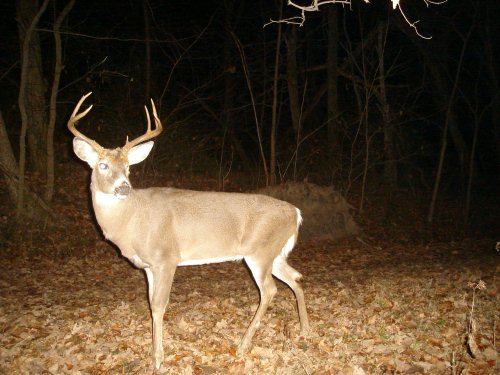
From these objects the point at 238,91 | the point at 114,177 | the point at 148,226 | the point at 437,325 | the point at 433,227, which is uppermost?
the point at 238,91

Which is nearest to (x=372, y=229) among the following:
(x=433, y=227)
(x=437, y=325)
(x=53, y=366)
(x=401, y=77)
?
(x=433, y=227)

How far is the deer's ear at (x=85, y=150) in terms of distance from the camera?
590 cm

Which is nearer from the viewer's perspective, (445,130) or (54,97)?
(54,97)

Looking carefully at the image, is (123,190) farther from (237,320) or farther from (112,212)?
(237,320)

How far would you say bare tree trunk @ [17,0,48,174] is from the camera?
1153 centimetres

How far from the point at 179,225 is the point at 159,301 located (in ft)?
3.22

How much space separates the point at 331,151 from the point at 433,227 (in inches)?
181

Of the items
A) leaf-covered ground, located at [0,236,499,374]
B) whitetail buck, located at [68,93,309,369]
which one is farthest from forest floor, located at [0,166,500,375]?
whitetail buck, located at [68,93,309,369]

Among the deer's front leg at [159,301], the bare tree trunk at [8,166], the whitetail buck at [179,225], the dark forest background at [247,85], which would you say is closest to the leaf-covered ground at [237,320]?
the deer's front leg at [159,301]

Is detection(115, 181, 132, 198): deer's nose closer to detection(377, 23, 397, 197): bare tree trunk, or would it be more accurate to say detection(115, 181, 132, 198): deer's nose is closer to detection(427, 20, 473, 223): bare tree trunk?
detection(377, 23, 397, 197): bare tree trunk

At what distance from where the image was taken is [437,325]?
5.79 m

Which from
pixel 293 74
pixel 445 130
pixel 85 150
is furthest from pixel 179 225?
pixel 293 74

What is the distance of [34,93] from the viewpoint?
39.9 feet

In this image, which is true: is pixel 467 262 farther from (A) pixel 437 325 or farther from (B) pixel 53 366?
(B) pixel 53 366
